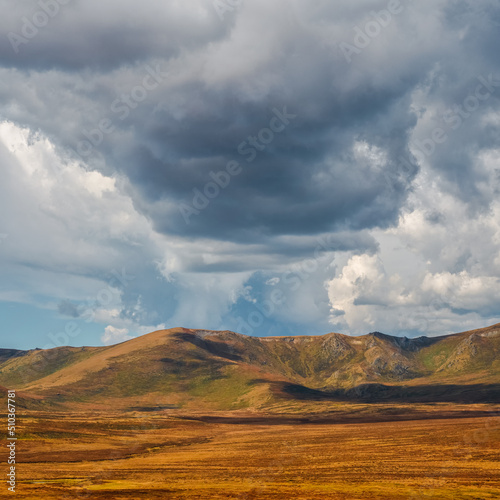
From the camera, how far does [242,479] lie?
213ft

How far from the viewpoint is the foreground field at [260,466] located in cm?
5556

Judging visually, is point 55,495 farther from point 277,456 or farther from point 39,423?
point 39,423

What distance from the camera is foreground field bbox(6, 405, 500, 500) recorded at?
55.6 meters

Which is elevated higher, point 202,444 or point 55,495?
point 55,495

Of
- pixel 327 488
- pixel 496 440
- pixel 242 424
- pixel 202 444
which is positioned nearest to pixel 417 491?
pixel 327 488

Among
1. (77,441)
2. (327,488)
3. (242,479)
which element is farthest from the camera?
(77,441)

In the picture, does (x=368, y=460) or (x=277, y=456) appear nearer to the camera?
(x=368, y=460)

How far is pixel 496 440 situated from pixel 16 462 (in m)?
84.3

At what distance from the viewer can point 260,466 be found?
7706cm

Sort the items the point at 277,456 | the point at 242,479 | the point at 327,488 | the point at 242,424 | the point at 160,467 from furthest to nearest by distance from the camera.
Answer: the point at 242,424 < the point at 277,456 < the point at 160,467 < the point at 242,479 < the point at 327,488

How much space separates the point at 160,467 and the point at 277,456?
2221cm

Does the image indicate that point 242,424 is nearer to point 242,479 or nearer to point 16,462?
point 16,462

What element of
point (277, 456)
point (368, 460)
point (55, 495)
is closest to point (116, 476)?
point (55, 495)

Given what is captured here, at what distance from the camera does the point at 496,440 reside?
322ft
